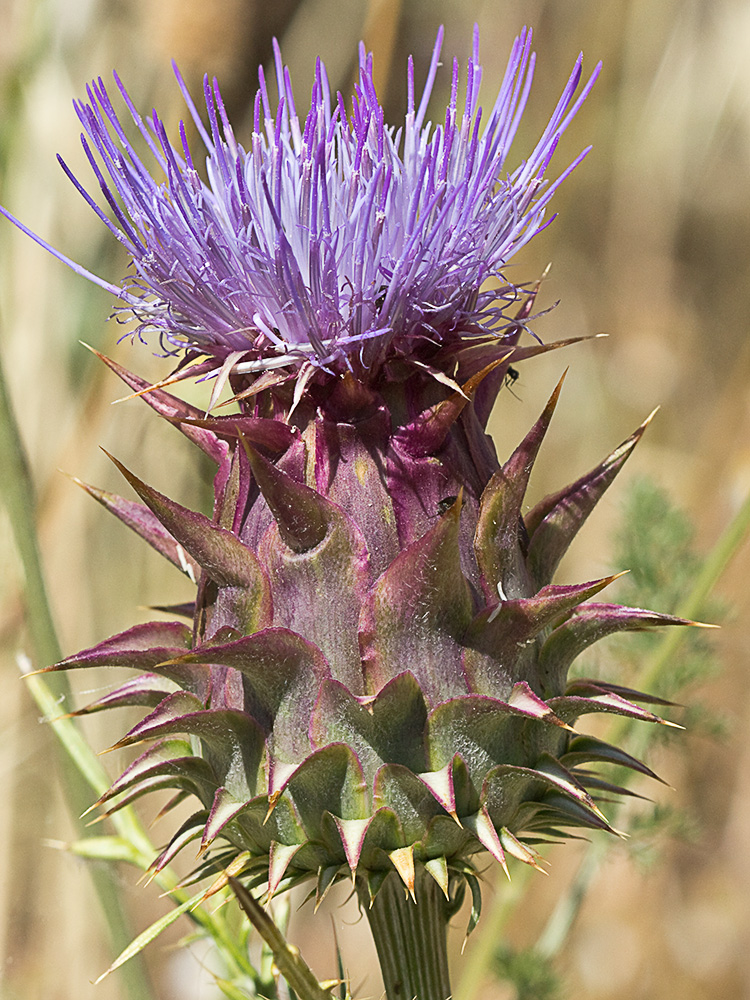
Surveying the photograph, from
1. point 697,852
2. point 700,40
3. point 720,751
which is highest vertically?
point 700,40

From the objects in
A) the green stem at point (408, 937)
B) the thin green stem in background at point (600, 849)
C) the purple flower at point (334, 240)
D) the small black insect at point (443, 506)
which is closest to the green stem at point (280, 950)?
the green stem at point (408, 937)

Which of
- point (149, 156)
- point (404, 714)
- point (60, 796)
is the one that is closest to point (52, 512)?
point (60, 796)

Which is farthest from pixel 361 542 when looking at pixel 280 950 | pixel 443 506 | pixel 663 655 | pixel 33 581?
pixel 663 655

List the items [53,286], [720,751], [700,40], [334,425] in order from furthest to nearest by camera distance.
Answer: [700,40] → [720,751] → [53,286] → [334,425]

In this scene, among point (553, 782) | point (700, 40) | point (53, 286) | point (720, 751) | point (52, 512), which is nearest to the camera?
point (553, 782)

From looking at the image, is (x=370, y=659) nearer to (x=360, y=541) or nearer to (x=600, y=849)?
(x=360, y=541)

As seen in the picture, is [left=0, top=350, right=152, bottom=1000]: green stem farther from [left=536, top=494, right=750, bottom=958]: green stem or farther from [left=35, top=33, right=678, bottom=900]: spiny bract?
[left=536, top=494, right=750, bottom=958]: green stem

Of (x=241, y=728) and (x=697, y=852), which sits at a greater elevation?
(x=241, y=728)

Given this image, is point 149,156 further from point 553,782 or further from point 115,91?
point 553,782

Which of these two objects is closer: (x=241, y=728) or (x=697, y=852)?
(x=241, y=728)
